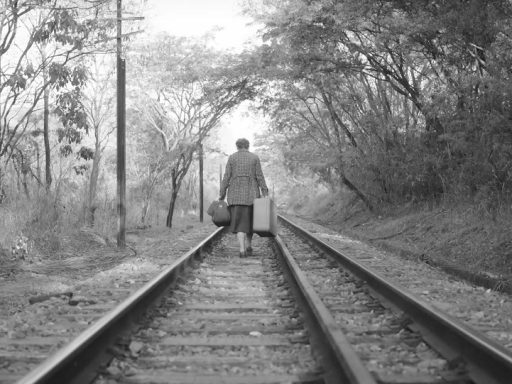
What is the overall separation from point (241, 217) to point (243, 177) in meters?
0.65

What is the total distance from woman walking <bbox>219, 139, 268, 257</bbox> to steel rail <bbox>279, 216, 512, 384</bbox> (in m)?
3.82

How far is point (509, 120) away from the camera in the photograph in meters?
7.63

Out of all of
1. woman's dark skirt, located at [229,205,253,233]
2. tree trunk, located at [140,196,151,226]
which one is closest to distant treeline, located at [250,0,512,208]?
woman's dark skirt, located at [229,205,253,233]

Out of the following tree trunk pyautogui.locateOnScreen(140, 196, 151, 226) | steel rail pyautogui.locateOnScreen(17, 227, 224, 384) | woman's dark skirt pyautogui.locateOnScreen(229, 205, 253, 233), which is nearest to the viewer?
steel rail pyautogui.locateOnScreen(17, 227, 224, 384)

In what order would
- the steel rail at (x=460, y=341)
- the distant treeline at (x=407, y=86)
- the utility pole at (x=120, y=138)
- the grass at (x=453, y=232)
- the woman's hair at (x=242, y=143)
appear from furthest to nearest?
the utility pole at (x=120, y=138)
the woman's hair at (x=242, y=143)
the distant treeline at (x=407, y=86)
the grass at (x=453, y=232)
the steel rail at (x=460, y=341)

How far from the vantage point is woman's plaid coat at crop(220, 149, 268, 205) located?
8.49 metres

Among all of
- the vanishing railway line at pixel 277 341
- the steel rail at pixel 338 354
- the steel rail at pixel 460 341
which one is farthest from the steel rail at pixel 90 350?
the steel rail at pixel 460 341

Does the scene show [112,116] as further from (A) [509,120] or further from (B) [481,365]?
(B) [481,365]

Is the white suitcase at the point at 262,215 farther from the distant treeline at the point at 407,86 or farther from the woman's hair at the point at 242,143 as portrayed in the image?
the distant treeline at the point at 407,86

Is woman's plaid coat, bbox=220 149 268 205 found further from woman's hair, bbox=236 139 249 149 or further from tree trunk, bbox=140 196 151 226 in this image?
tree trunk, bbox=140 196 151 226

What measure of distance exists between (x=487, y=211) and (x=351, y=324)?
238 inches

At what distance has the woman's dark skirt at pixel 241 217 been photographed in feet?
28.1

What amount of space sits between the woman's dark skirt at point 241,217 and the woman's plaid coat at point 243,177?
0.11m

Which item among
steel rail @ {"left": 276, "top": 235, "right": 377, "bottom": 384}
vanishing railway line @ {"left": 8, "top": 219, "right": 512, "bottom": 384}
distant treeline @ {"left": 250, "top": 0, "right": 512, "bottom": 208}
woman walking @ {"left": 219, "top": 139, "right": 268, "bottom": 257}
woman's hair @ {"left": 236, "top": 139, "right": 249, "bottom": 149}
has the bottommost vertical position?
vanishing railway line @ {"left": 8, "top": 219, "right": 512, "bottom": 384}
